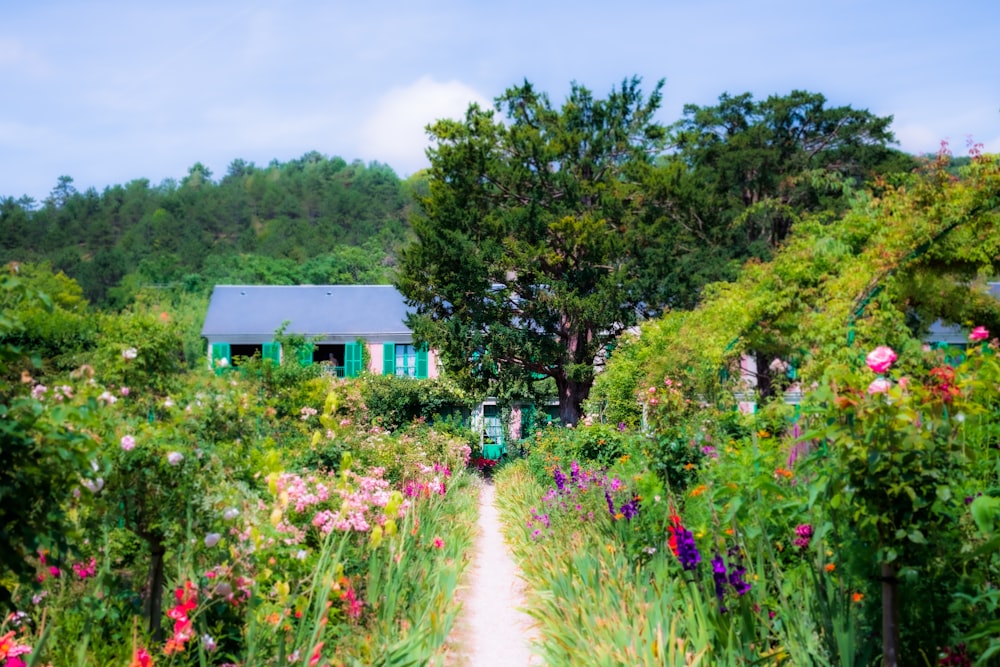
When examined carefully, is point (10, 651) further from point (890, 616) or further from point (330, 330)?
point (330, 330)

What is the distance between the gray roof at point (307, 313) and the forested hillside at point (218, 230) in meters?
12.6

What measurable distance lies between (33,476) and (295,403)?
12719 millimetres

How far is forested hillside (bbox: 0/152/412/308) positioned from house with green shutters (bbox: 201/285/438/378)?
13.5 meters

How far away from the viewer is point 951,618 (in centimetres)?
351

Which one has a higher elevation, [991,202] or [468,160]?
[468,160]

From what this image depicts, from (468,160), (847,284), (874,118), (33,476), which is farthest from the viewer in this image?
(874,118)

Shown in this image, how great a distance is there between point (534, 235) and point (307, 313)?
413 inches

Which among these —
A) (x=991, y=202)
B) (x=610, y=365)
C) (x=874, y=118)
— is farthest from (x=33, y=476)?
(x=874, y=118)

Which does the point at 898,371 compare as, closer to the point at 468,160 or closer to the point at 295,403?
the point at 295,403

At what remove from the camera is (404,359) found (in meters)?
26.8

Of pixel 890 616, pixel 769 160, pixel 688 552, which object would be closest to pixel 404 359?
pixel 769 160

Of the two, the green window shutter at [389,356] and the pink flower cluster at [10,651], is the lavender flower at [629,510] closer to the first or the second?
the pink flower cluster at [10,651]

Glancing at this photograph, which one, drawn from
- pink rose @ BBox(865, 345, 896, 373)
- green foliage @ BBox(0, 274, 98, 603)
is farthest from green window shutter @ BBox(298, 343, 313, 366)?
pink rose @ BBox(865, 345, 896, 373)

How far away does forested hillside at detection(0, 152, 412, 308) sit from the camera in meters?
45.4
